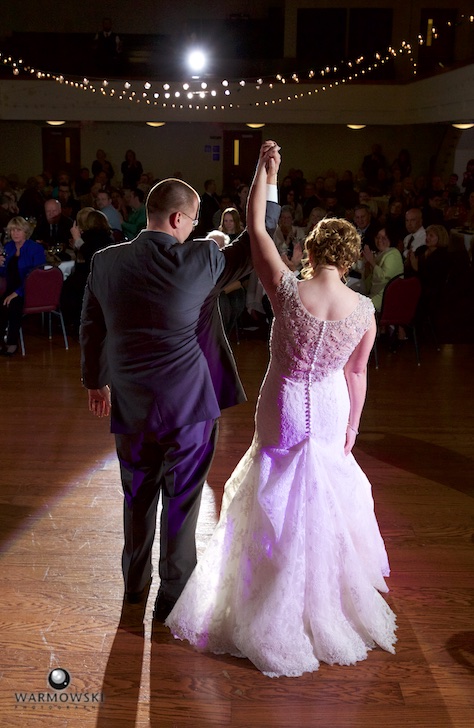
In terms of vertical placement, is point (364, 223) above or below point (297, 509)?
above

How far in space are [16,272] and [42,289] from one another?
317 millimetres

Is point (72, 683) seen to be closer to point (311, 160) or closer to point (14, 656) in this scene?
point (14, 656)

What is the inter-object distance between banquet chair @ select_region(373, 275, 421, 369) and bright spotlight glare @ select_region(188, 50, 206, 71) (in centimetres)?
892

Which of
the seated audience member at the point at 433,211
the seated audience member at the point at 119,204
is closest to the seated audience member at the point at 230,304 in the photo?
the seated audience member at the point at 433,211

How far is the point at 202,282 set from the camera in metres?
2.54

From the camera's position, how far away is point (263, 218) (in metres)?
2.58

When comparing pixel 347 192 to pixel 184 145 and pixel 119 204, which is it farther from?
→ pixel 184 145

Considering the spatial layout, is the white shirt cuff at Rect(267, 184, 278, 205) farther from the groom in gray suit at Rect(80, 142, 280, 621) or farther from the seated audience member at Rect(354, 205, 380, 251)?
the seated audience member at Rect(354, 205, 380, 251)

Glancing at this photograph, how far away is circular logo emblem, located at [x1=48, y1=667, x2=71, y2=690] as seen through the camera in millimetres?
2527

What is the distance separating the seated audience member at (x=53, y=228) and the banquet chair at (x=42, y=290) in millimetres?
1468

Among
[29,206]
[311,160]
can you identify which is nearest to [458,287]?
[29,206]

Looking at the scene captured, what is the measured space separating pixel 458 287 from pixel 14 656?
23.7 feet

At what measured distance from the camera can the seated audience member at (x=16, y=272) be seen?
6.51m

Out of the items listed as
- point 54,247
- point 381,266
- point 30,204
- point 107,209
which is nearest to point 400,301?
point 381,266
